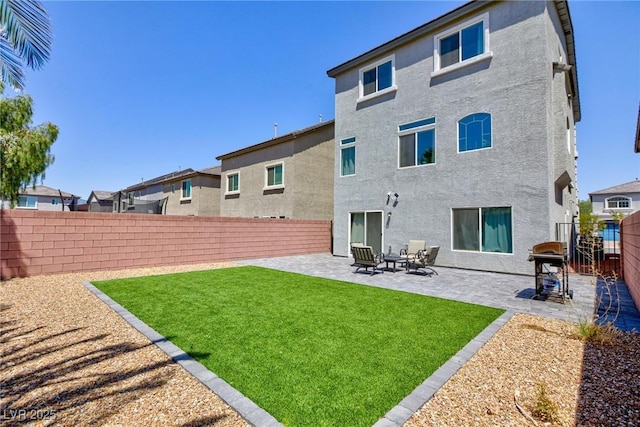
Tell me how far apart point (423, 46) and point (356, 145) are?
5505mm

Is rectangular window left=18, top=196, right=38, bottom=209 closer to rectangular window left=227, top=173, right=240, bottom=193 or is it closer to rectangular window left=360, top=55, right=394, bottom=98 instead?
rectangular window left=227, top=173, right=240, bottom=193

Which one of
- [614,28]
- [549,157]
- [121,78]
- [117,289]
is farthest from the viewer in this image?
[121,78]

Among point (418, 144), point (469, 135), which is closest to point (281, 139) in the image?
point (418, 144)

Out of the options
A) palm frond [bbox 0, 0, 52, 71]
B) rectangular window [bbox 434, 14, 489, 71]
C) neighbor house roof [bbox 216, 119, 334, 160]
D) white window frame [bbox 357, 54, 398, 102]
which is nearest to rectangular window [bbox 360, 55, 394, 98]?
white window frame [bbox 357, 54, 398, 102]

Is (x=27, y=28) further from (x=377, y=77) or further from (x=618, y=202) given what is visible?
(x=618, y=202)

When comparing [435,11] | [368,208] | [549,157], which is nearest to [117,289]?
[368,208]

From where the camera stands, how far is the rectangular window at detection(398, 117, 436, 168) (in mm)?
13109

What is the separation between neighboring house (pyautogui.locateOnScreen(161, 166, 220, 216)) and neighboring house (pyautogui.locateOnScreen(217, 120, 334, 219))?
563 cm

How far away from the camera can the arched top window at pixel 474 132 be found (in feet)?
37.9

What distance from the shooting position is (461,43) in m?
12.4

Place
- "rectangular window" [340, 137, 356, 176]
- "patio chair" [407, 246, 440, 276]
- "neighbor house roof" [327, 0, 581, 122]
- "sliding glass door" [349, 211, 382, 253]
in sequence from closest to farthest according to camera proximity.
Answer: "patio chair" [407, 246, 440, 276] → "neighbor house roof" [327, 0, 581, 122] → "sliding glass door" [349, 211, 382, 253] → "rectangular window" [340, 137, 356, 176]

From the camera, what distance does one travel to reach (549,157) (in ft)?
33.8

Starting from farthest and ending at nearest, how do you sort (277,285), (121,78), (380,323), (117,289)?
(121,78) → (277,285) → (117,289) → (380,323)

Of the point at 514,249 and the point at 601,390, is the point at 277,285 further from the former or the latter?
the point at 514,249
